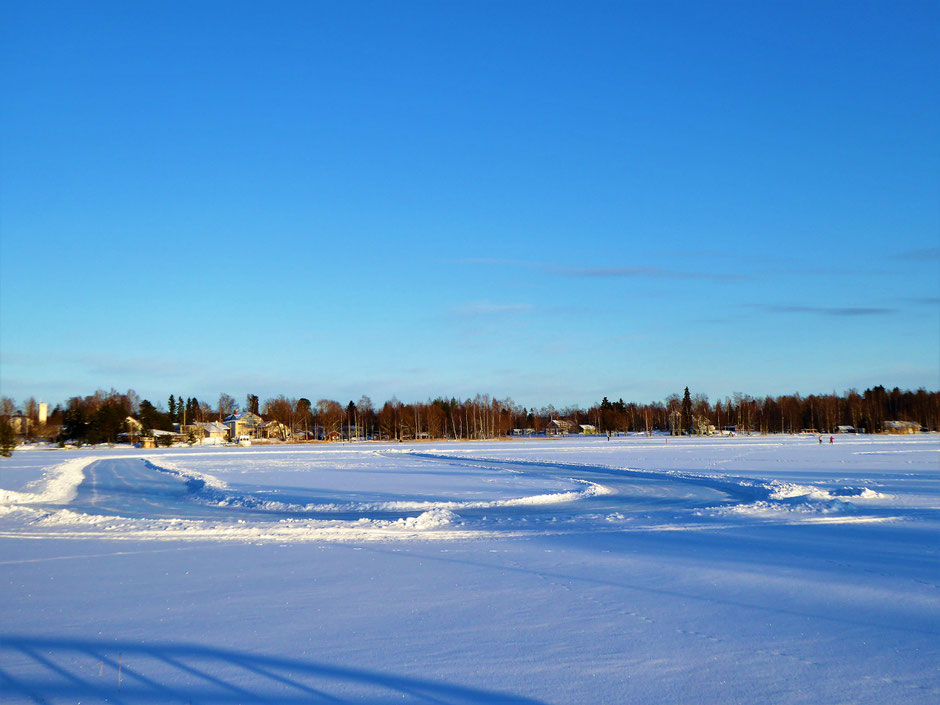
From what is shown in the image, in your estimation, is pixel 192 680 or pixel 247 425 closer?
pixel 192 680

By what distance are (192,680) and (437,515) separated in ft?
30.6

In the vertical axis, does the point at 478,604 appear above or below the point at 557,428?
above

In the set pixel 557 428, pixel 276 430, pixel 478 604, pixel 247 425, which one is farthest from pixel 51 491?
pixel 557 428

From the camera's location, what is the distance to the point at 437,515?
14328mm

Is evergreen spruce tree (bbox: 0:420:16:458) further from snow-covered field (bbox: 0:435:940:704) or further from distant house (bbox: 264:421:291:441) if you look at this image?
distant house (bbox: 264:421:291:441)

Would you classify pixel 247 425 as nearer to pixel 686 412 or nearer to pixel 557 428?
pixel 557 428

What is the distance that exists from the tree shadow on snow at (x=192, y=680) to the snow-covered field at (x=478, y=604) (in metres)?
0.02

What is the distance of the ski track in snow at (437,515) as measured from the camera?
495 inches

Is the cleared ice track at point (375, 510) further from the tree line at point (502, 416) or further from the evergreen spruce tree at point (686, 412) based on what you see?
the evergreen spruce tree at point (686, 412)

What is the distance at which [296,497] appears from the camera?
1881 cm

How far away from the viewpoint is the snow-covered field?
5094 millimetres

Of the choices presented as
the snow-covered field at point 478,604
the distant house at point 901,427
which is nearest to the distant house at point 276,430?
the distant house at point 901,427

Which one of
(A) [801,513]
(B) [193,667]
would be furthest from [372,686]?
(A) [801,513]

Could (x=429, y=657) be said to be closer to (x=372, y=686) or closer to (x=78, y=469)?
(x=372, y=686)
